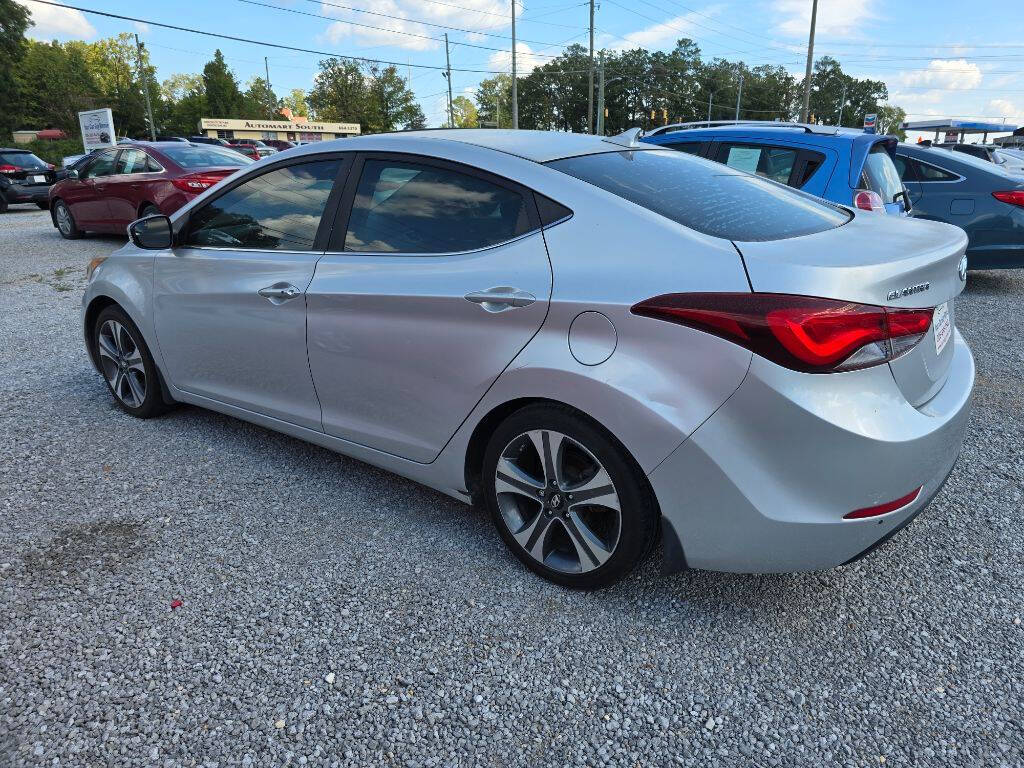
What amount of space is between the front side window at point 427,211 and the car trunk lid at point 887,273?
862mm

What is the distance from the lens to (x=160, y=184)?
9516mm

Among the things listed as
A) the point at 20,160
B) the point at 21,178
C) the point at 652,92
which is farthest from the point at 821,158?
the point at 652,92

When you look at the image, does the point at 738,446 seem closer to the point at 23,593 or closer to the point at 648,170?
the point at 648,170

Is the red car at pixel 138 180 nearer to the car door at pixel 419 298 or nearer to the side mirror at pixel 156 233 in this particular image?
the side mirror at pixel 156 233

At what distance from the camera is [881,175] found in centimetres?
571

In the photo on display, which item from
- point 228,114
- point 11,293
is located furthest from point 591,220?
point 228,114

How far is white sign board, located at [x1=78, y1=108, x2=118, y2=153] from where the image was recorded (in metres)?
25.5

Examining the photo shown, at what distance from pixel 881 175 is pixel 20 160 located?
20442 mm

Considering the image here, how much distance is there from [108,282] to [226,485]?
1.57 meters

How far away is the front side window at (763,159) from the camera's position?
228 inches

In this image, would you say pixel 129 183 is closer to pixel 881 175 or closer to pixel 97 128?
pixel 881 175

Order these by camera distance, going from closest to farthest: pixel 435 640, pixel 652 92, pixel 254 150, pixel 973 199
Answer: pixel 435 640 → pixel 973 199 → pixel 254 150 → pixel 652 92

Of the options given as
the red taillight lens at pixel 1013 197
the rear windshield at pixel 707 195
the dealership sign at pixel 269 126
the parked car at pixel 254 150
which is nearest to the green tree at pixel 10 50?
the dealership sign at pixel 269 126

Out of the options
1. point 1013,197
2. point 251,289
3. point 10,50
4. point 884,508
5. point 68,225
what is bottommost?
point 68,225
